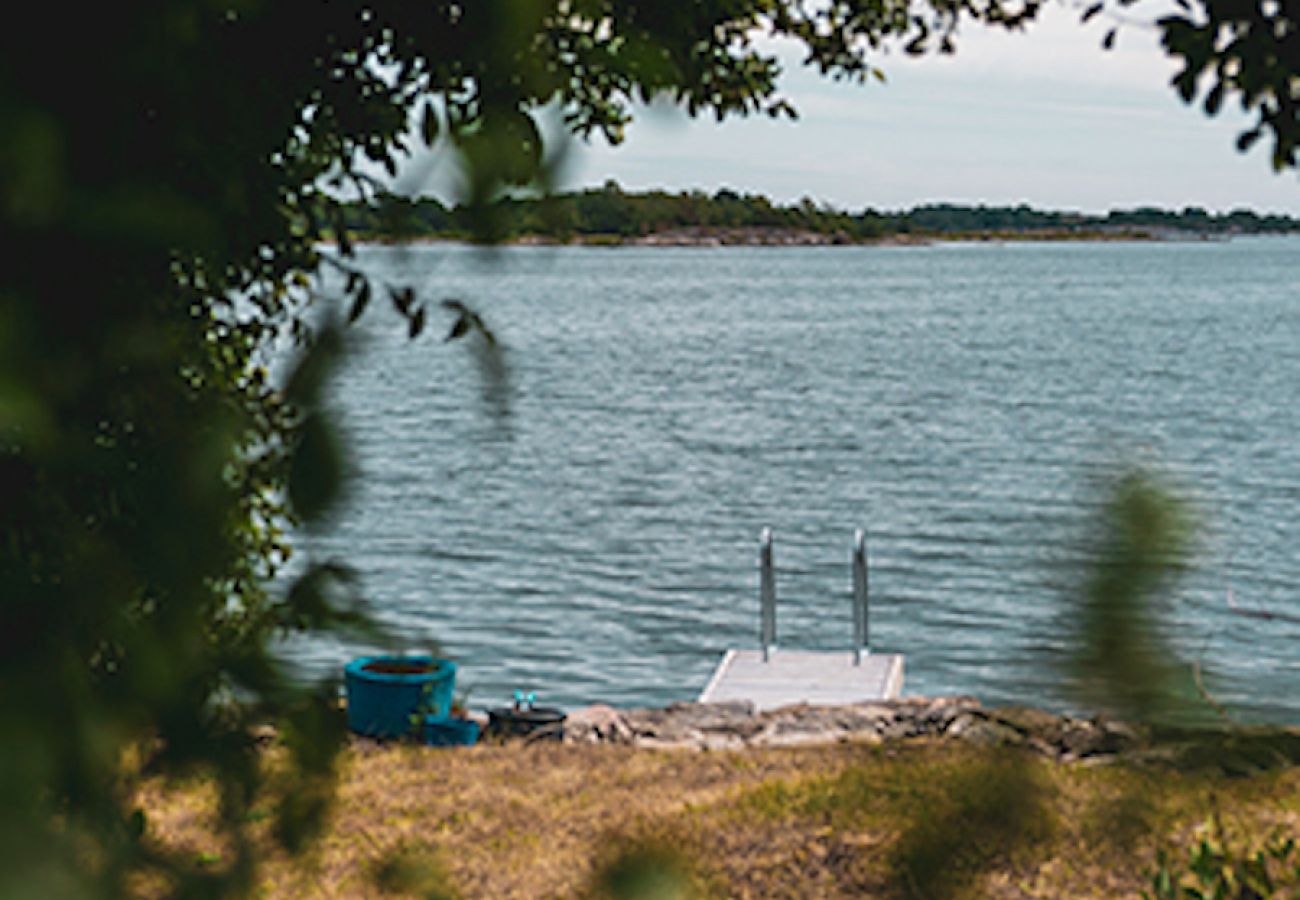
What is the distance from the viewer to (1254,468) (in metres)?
35.6

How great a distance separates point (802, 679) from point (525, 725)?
12.5ft

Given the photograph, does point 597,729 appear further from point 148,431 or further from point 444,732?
point 148,431

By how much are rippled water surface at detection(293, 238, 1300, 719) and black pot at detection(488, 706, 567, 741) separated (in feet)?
2.96

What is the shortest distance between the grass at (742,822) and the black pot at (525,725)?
1.90ft

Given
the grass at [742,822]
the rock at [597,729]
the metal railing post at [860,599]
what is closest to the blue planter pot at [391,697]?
the grass at [742,822]

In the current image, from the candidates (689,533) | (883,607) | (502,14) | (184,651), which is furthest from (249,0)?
(689,533)

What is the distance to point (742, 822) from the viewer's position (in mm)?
8328

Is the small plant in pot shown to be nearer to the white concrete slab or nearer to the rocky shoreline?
the rocky shoreline

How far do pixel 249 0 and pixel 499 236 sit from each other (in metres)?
0.29

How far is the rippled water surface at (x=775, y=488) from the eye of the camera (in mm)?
901

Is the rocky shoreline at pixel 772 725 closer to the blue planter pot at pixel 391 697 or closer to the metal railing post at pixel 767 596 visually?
the blue planter pot at pixel 391 697

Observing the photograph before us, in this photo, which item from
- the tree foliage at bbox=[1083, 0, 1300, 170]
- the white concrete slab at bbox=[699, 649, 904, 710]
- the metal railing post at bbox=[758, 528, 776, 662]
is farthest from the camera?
the metal railing post at bbox=[758, 528, 776, 662]

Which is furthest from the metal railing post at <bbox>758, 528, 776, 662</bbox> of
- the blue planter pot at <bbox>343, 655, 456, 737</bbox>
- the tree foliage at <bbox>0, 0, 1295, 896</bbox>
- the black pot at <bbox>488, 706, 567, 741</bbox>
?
the tree foliage at <bbox>0, 0, 1295, 896</bbox>

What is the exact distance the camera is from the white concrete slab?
549 inches
